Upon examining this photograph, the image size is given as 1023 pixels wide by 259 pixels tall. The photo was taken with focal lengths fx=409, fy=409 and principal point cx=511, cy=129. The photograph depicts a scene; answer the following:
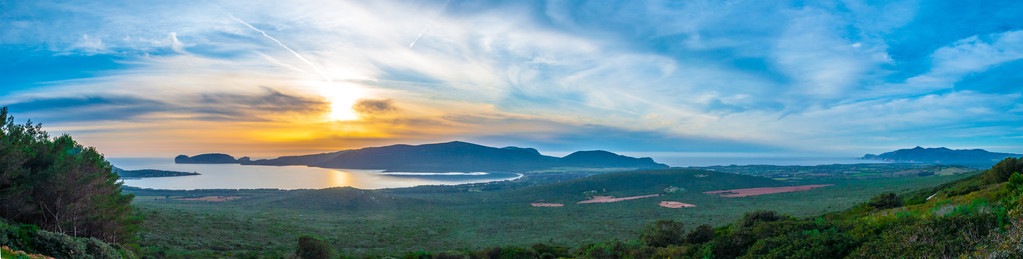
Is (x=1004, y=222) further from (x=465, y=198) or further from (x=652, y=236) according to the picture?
(x=465, y=198)

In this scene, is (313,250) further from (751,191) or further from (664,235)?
(751,191)

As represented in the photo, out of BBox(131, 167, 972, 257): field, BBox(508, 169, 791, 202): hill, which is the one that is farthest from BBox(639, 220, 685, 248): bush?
BBox(508, 169, 791, 202): hill

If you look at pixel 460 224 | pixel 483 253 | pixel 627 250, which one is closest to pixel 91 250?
pixel 483 253

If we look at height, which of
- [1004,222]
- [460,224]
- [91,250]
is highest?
[1004,222]

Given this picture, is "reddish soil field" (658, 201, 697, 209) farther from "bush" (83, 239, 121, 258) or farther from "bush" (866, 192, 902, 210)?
"bush" (83, 239, 121, 258)

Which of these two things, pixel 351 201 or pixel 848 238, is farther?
pixel 351 201

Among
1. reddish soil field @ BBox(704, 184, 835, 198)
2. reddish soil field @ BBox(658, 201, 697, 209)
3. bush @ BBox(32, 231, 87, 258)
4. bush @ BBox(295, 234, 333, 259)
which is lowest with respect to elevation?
reddish soil field @ BBox(658, 201, 697, 209)

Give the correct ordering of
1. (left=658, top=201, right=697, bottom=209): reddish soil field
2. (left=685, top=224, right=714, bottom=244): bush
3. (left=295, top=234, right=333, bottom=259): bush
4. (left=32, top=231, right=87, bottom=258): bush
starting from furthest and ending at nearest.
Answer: (left=658, top=201, right=697, bottom=209): reddish soil field → (left=295, top=234, right=333, bottom=259): bush → (left=685, top=224, right=714, bottom=244): bush → (left=32, top=231, right=87, bottom=258): bush
